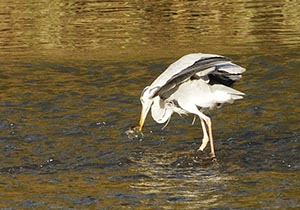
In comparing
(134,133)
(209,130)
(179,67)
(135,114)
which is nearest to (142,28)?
(135,114)

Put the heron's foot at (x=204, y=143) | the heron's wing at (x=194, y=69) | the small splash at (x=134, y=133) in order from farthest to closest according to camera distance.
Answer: the heron's foot at (x=204, y=143)
the small splash at (x=134, y=133)
the heron's wing at (x=194, y=69)

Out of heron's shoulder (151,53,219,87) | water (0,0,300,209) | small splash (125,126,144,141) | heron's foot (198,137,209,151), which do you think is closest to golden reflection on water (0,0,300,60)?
water (0,0,300,209)

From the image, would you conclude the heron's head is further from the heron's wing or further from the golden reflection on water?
the golden reflection on water

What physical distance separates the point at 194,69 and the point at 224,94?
1.93ft

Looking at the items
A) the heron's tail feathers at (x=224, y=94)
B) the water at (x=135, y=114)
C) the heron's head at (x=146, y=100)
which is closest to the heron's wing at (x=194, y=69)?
the heron's head at (x=146, y=100)

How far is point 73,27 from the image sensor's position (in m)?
15.4

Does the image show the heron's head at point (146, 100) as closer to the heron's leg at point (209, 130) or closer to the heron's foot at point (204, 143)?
the heron's leg at point (209, 130)

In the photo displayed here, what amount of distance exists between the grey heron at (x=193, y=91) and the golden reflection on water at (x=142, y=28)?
4.58 m

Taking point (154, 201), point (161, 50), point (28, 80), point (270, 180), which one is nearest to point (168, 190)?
point (154, 201)

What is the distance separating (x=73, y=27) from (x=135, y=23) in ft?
3.31

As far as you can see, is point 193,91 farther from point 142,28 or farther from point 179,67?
point 142,28

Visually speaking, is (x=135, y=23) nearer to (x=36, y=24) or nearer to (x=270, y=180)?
(x=36, y=24)

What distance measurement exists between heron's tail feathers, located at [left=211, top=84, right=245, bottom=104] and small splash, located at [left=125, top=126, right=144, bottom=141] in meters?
0.71

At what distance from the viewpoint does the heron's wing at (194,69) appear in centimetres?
747
